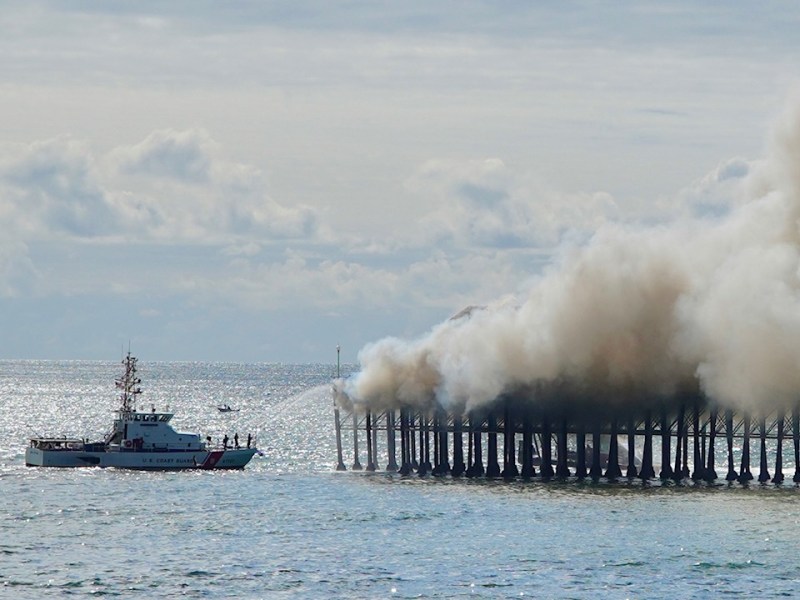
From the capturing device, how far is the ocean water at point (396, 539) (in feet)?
208

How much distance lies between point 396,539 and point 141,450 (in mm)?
50642

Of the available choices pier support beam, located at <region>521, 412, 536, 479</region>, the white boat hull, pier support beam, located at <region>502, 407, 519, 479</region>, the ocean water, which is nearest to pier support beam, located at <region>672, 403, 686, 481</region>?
the ocean water

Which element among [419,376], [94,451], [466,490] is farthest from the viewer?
[94,451]

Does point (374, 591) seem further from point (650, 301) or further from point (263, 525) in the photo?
point (650, 301)

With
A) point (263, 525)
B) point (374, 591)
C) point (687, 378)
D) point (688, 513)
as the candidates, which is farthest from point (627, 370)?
point (374, 591)

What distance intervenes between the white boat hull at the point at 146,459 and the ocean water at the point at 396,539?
1110 centimetres

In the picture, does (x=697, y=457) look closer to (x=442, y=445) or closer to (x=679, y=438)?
(x=679, y=438)

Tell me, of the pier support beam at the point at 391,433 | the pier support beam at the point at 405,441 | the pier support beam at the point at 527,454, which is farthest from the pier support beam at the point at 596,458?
the pier support beam at the point at 391,433

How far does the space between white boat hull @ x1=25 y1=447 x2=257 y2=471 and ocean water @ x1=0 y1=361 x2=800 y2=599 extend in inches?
437

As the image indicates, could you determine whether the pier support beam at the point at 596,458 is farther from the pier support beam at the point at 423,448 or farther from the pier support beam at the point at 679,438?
the pier support beam at the point at 423,448

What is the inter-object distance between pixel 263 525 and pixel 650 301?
42.2m

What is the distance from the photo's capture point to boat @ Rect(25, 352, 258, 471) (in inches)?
4902

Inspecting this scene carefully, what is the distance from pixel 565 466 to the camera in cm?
11162

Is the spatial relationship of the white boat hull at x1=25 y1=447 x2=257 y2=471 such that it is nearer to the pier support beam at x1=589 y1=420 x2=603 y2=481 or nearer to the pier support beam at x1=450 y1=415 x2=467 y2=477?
the pier support beam at x1=450 y1=415 x2=467 y2=477
